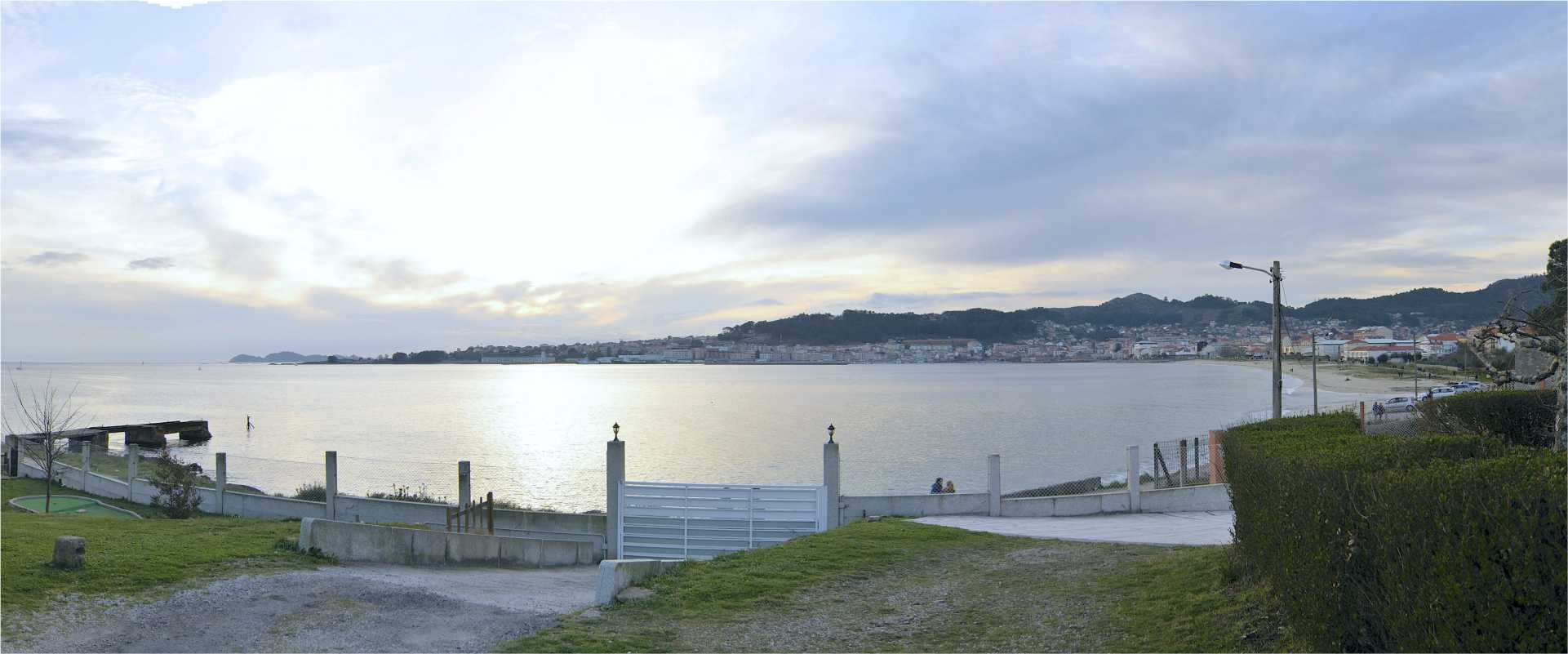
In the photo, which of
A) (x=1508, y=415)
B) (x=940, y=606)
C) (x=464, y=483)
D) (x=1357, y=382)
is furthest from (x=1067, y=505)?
(x=1357, y=382)

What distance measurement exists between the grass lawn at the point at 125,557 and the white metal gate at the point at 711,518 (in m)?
5.24

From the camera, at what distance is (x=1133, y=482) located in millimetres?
16562

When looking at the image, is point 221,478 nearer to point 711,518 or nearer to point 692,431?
point 711,518

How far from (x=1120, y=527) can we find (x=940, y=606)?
22.0 ft

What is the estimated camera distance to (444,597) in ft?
31.4

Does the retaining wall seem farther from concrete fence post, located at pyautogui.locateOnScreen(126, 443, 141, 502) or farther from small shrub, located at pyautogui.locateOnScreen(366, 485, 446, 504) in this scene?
small shrub, located at pyautogui.locateOnScreen(366, 485, 446, 504)

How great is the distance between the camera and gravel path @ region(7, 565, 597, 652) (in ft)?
26.0

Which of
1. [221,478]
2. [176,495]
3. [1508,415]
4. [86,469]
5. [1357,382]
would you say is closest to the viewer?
[1508,415]

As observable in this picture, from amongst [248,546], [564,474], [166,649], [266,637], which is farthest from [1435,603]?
[564,474]

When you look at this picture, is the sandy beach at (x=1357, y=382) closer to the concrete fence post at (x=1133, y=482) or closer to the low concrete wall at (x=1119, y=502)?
the low concrete wall at (x=1119, y=502)

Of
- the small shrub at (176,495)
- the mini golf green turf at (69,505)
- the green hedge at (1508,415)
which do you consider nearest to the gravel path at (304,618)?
the small shrub at (176,495)

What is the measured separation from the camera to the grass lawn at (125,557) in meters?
9.02

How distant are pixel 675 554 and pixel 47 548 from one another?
27.8ft

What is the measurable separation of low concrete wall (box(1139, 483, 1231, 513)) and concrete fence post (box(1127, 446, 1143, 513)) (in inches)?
4.3
